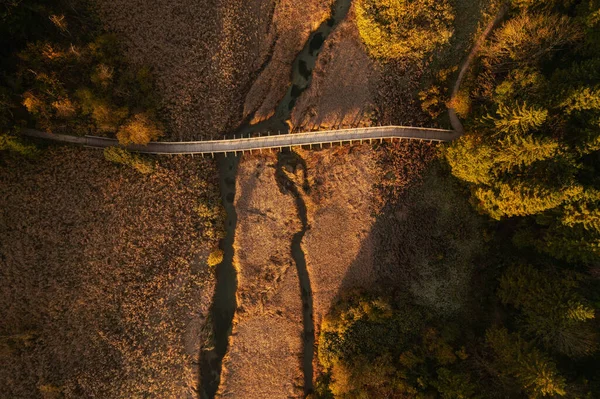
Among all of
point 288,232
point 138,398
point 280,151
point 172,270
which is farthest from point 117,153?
point 138,398

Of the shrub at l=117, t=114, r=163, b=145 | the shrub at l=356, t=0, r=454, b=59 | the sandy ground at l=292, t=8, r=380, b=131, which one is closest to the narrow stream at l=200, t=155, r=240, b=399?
the shrub at l=117, t=114, r=163, b=145

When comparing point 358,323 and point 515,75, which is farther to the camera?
point 358,323

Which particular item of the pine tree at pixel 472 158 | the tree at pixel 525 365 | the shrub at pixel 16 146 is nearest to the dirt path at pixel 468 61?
the pine tree at pixel 472 158

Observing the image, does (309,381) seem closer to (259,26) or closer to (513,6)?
(259,26)

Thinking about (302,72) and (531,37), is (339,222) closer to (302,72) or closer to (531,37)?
(302,72)

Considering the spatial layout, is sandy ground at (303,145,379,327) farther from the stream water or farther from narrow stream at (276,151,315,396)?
the stream water

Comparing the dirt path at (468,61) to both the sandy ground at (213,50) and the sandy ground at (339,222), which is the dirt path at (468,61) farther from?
the sandy ground at (213,50)

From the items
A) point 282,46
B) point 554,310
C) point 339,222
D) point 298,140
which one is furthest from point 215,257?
point 554,310

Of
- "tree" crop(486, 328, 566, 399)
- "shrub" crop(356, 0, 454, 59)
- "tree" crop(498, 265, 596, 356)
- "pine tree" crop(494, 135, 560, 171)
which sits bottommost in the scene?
"tree" crop(486, 328, 566, 399)
